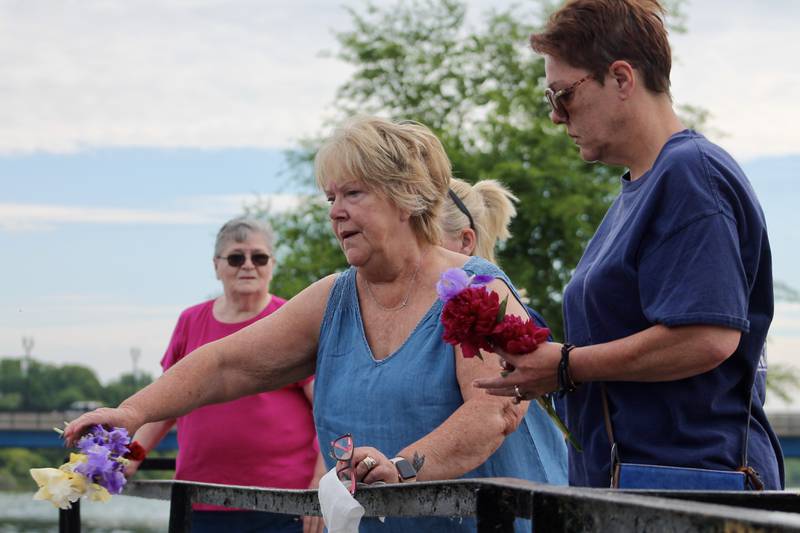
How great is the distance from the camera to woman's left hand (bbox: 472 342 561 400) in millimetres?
2793

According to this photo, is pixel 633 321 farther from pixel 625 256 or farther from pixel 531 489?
pixel 531 489

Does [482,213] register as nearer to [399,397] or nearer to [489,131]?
[399,397]

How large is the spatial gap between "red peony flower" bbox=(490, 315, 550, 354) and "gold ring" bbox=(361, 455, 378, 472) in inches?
15.5

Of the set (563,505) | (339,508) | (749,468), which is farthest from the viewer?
Answer: (749,468)

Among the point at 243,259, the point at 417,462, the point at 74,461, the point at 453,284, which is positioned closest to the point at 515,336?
the point at 453,284

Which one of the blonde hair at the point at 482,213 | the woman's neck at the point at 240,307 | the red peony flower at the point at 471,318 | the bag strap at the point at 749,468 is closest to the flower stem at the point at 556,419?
the red peony flower at the point at 471,318

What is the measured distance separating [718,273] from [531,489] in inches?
40.2

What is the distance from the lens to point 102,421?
3461mm

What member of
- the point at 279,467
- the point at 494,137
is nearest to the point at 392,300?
the point at 279,467

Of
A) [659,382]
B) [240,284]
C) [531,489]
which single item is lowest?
[531,489]

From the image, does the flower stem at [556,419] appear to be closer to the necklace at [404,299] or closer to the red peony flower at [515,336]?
the red peony flower at [515,336]

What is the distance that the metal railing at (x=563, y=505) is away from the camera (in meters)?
1.49

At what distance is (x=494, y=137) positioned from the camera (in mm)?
31672

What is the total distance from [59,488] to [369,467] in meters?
1.05
